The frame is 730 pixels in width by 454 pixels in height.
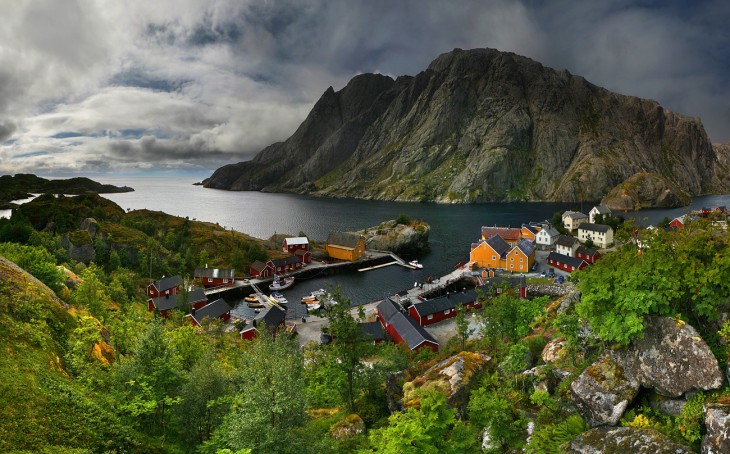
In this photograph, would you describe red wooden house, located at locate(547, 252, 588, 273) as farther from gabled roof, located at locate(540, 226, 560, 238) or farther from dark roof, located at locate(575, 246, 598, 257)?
gabled roof, located at locate(540, 226, 560, 238)

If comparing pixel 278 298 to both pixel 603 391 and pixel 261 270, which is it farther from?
pixel 603 391

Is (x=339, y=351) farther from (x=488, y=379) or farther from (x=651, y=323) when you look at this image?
(x=651, y=323)

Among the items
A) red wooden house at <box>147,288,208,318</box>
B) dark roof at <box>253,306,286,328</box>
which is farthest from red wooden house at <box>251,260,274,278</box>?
dark roof at <box>253,306,286,328</box>

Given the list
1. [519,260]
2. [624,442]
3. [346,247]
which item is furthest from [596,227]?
[624,442]

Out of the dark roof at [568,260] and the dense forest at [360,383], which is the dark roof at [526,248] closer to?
the dark roof at [568,260]

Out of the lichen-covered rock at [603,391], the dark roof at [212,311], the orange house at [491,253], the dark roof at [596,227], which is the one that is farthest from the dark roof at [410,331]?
the dark roof at [596,227]
